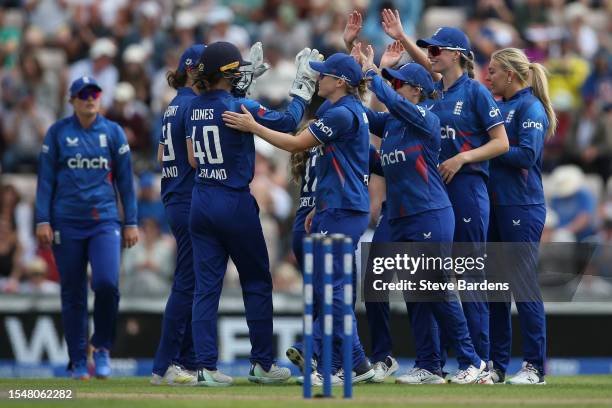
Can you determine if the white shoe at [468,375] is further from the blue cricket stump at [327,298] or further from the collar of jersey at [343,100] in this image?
the collar of jersey at [343,100]

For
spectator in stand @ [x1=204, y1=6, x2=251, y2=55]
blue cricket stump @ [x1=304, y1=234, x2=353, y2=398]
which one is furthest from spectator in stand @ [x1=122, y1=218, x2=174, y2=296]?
blue cricket stump @ [x1=304, y1=234, x2=353, y2=398]

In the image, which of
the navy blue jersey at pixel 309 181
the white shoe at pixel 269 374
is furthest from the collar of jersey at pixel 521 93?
the white shoe at pixel 269 374

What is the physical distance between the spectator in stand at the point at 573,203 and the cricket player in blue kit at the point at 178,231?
839 centimetres

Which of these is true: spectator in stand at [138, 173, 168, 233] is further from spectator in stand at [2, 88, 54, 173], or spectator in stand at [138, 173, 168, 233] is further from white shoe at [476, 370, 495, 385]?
white shoe at [476, 370, 495, 385]

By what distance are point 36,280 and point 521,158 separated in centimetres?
741

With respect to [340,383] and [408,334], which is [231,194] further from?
[408,334]

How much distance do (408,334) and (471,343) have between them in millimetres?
5275

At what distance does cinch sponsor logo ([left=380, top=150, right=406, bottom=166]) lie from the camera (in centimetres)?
1199

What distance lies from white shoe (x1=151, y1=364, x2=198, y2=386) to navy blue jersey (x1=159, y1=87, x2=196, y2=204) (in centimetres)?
149

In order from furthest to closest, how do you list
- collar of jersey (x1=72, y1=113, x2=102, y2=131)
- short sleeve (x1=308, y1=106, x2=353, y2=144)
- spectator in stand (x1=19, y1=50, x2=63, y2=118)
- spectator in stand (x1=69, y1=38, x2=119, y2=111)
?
spectator in stand (x1=19, y1=50, x2=63, y2=118) → spectator in stand (x1=69, y1=38, x2=119, y2=111) → collar of jersey (x1=72, y1=113, x2=102, y2=131) → short sleeve (x1=308, y1=106, x2=353, y2=144)

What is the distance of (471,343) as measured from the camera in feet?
Result: 39.5

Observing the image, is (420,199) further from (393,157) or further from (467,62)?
(467,62)

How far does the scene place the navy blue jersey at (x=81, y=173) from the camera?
45.1 feet

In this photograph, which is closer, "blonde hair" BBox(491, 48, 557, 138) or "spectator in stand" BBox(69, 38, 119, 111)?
"blonde hair" BBox(491, 48, 557, 138)
